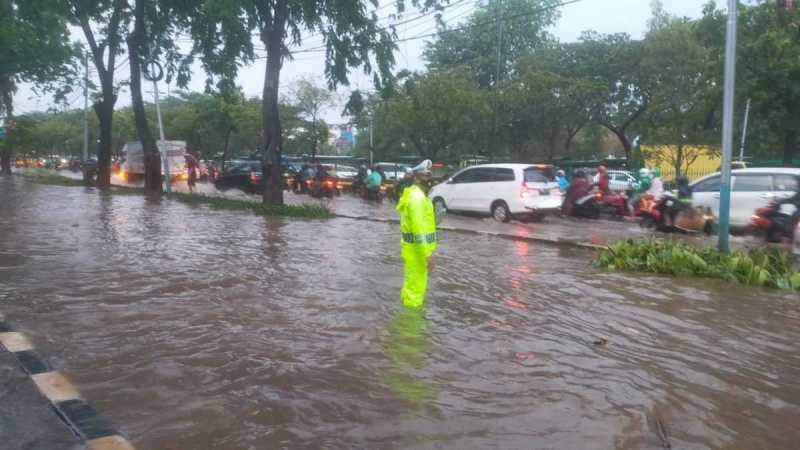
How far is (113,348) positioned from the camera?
18.4 feet

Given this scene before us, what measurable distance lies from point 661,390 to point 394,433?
2.13 m

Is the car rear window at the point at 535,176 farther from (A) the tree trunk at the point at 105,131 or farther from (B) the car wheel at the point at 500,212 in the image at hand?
(A) the tree trunk at the point at 105,131

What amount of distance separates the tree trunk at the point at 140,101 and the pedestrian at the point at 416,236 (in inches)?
858

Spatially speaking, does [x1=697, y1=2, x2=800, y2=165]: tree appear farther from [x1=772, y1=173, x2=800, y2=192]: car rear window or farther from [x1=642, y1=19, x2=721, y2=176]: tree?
[x1=772, y1=173, x2=800, y2=192]: car rear window

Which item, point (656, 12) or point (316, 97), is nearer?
point (656, 12)

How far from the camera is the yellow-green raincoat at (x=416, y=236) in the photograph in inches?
269

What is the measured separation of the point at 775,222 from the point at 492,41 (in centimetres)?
3634

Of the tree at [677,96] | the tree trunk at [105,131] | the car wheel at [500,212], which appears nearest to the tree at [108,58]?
the tree trunk at [105,131]

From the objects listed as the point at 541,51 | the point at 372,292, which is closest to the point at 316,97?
the point at 541,51

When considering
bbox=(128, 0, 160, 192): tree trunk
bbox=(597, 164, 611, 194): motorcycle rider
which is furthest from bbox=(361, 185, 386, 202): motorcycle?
bbox=(597, 164, 611, 194): motorcycle rider

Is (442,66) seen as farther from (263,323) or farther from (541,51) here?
(263,323)

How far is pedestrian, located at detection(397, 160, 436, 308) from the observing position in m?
6.84

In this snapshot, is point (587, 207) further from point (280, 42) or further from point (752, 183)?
point (280, 42)

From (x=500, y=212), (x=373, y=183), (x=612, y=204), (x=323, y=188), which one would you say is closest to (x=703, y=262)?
(x=500, y=212)
